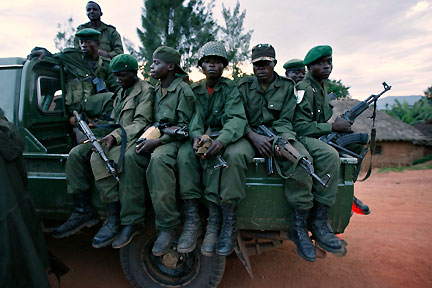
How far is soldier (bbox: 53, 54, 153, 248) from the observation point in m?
2.62

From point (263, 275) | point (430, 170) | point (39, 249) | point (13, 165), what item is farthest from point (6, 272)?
point (430, 170)

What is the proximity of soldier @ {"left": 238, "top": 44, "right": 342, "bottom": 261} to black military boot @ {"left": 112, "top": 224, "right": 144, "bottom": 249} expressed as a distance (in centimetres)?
132

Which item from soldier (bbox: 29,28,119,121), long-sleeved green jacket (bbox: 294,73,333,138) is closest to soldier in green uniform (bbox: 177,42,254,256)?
long-sleeved green jacket (bbox: 294,73,333,138)

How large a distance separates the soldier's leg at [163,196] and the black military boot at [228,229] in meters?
0.40

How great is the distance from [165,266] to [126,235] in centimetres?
57

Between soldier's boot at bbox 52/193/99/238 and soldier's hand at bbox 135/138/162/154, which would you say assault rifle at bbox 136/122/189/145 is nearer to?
soldier's hand at bbox 135/138/162/154

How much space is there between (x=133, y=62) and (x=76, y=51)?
132 centimetres

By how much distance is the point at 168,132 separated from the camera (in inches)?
111

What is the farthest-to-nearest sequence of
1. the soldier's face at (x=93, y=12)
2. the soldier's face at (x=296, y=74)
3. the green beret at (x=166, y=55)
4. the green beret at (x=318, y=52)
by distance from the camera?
the soldier's face at (x=93, y=12) → the soldier's face at (x=296, y=74) → the green beret at (x=318, y=52) → the green beret at (x=166, y=55)

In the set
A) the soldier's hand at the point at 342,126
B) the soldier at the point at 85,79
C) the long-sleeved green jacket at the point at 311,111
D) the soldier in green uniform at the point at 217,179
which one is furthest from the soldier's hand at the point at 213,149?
the soldier at the point at 85,79

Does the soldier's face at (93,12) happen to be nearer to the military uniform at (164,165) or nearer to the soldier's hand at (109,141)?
the military uniform at (164,165)

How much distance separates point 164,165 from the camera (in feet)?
8.20

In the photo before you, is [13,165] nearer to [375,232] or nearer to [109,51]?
[109,51]

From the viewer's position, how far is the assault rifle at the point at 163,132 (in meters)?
2.75
